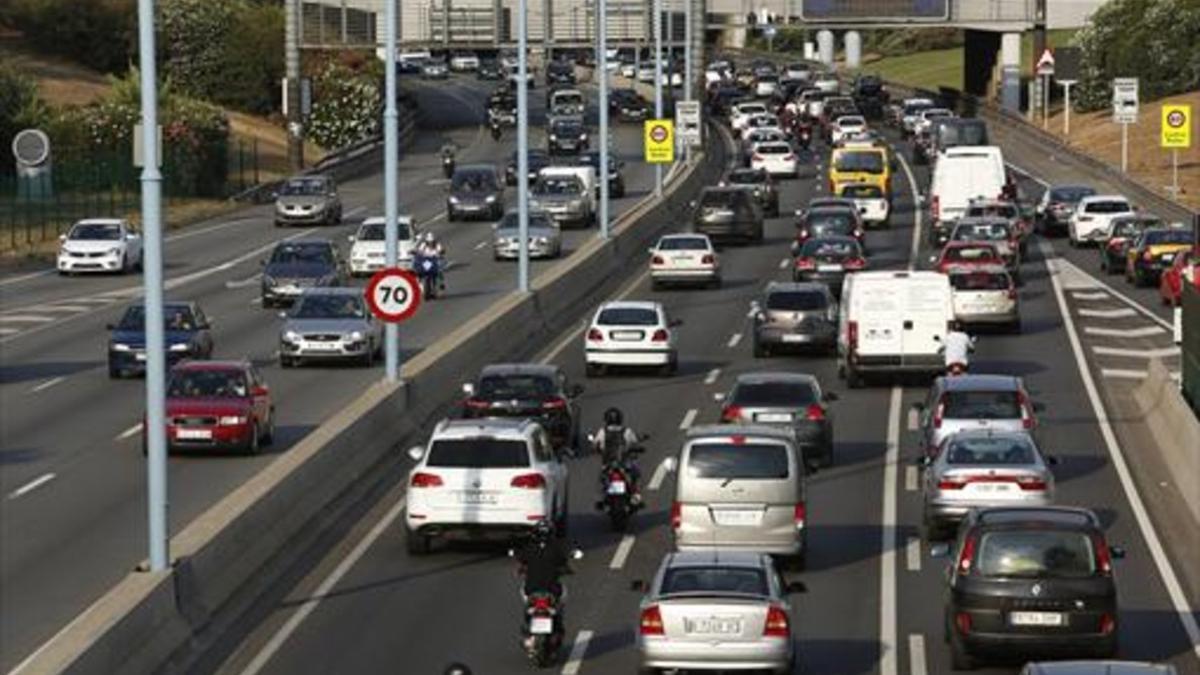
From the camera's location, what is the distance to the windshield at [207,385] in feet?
131

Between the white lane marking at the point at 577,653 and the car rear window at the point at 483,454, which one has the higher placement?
the car rear window at the point at 483,454

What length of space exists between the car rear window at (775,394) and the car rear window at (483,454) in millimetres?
8342

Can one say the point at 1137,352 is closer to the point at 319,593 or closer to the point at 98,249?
the point at 319,593

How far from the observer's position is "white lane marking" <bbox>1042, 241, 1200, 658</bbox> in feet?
92.2

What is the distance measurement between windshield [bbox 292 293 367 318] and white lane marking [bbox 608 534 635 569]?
18604 mm

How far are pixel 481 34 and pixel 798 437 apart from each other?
8807 centimetres

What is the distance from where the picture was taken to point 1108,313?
60188mm

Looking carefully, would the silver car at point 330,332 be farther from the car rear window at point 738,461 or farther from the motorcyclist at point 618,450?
the car rear window at point 738,461

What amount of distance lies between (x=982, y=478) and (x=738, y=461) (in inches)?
121

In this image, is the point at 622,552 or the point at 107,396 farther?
the point at 107,396

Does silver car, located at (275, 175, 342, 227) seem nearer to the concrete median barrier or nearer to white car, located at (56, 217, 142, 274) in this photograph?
white car, located at (56, 217, 142, 274)

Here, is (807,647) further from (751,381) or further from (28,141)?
(28,141)

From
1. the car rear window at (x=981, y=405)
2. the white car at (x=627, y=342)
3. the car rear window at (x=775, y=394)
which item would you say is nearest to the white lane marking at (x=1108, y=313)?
the white car at (x=627, y=342)

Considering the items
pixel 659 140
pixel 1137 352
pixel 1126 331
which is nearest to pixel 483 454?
pixel 1137 352
